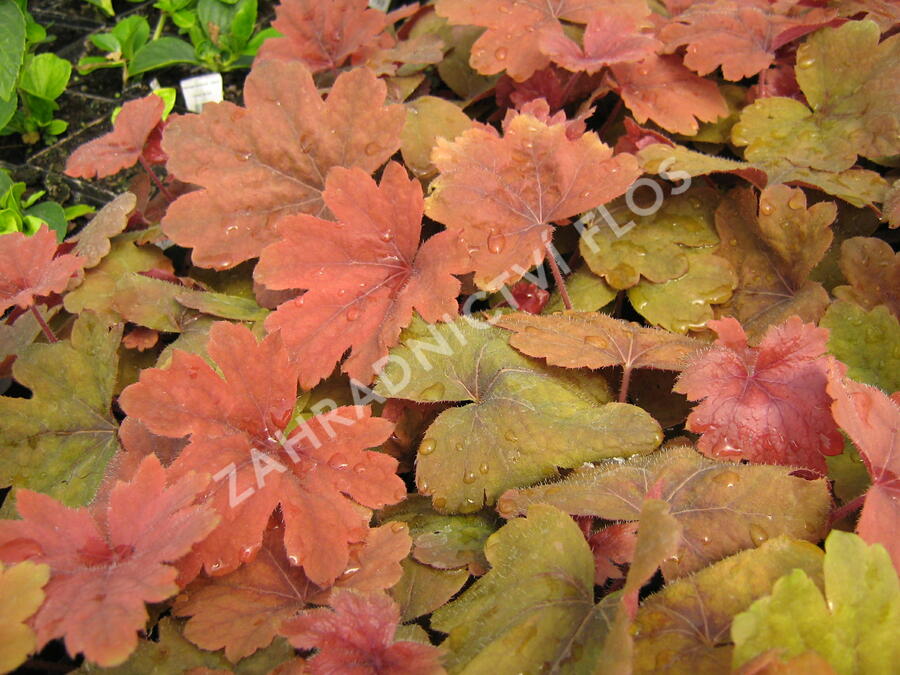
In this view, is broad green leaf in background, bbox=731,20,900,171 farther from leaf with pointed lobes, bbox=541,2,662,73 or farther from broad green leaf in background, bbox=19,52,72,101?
broad green leaf in background, bbox=19,52,72,101

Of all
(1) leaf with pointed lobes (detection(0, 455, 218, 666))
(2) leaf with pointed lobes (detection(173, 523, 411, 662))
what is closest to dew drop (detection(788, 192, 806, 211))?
(2) leaf with pointed lobes (detection(173, 523, 411, 662))

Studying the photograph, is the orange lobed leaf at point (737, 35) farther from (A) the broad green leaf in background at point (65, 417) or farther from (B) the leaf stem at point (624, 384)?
(A) the broad green leaf in background at point (65, 417)

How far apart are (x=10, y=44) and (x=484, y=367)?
146cm

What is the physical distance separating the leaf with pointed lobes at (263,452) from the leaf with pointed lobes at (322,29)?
0.87 m

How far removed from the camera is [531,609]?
2.84ft

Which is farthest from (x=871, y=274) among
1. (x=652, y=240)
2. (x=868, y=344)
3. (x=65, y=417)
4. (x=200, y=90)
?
(x=200, y=90)

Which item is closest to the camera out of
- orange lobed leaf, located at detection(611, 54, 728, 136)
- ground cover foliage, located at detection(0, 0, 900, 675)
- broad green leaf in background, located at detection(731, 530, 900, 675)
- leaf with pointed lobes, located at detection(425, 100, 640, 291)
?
broad green leaf in background, located at detection(731, 530, 900, 675)

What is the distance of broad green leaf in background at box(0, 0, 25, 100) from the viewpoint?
171cm

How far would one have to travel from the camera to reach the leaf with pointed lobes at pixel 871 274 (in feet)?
4.03

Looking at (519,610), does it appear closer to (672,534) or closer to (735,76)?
(672,534)

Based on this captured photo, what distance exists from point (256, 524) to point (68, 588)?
22 centimetres

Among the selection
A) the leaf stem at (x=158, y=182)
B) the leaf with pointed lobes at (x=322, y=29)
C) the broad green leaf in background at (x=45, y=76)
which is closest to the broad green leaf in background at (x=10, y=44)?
the broad green leaf in background at (x=45, y=76)

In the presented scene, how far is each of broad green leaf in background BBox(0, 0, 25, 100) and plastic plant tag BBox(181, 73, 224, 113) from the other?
382 mm

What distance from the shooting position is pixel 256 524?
0.94 meters
